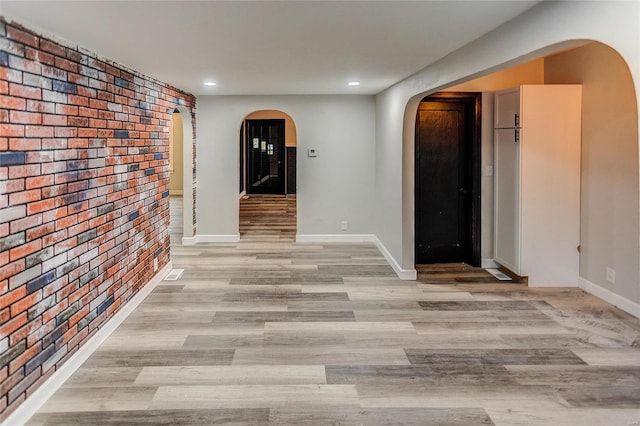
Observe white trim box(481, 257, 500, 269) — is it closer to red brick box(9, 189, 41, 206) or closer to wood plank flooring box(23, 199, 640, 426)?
wood plank flooring box(23, 199, 640, 426)

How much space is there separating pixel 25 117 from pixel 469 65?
284 cm

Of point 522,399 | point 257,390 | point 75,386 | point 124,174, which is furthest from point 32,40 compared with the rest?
point 522,399

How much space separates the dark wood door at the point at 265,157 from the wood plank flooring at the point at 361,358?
8.30 m

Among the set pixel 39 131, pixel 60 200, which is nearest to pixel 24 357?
pixel 60 200

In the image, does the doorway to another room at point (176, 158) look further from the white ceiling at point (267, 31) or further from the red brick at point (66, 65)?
the red brick at point (66, 65)

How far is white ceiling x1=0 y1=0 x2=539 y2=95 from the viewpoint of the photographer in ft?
7.86

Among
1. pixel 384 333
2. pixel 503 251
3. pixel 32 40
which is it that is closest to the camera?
pixel 32 40

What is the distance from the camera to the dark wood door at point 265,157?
12891mm

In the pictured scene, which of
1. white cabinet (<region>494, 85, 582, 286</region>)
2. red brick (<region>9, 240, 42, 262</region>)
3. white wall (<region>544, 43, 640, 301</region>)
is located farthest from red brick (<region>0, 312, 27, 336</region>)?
white wall (<region>544, 43, 640, 301</region>)

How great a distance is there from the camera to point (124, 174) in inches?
155

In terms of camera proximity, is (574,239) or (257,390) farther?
(574,239)

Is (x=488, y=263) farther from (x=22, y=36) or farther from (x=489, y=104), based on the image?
(x=22, y=36)

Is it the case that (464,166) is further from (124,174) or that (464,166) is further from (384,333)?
(124,174)

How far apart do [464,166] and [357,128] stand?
6.36 ft
